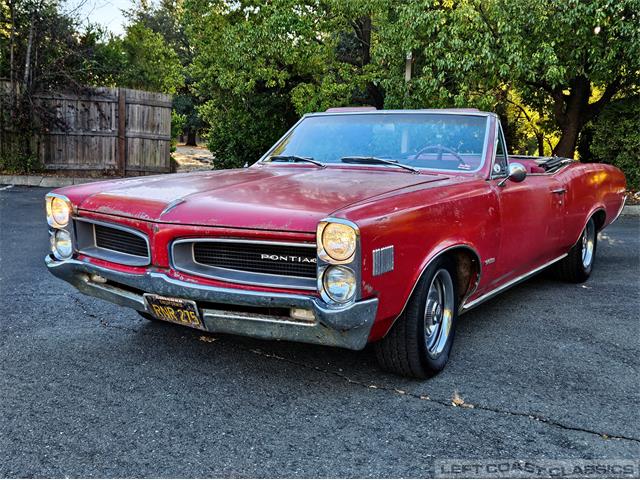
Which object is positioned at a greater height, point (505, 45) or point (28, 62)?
point (505, 45)

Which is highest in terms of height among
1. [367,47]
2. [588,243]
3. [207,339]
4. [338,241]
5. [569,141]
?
[367,47]

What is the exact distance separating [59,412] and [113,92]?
13.2 m

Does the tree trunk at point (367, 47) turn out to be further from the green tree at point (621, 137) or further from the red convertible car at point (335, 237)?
the red convertible car at point (335, 237)

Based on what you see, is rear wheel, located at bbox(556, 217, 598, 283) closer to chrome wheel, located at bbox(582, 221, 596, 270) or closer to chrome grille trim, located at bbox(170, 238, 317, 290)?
chrome wheel, located at bbox(582, 221, 596, 270)

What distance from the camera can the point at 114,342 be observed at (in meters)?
3.85

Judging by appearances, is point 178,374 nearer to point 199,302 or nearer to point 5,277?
point 199,302

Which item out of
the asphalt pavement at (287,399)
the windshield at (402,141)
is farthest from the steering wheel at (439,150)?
the asphalt pavement at (287,399)

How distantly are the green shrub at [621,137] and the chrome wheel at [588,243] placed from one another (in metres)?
8.26

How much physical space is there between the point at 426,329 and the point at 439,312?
203mm

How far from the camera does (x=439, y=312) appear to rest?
3.50 m

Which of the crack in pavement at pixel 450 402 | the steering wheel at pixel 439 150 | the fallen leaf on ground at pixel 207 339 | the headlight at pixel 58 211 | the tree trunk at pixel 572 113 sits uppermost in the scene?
the tree trunk at pixel 572 113

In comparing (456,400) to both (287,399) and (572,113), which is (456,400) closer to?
(287,399)

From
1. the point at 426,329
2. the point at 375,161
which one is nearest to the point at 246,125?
the point at 375,161

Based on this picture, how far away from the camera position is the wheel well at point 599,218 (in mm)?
6078
